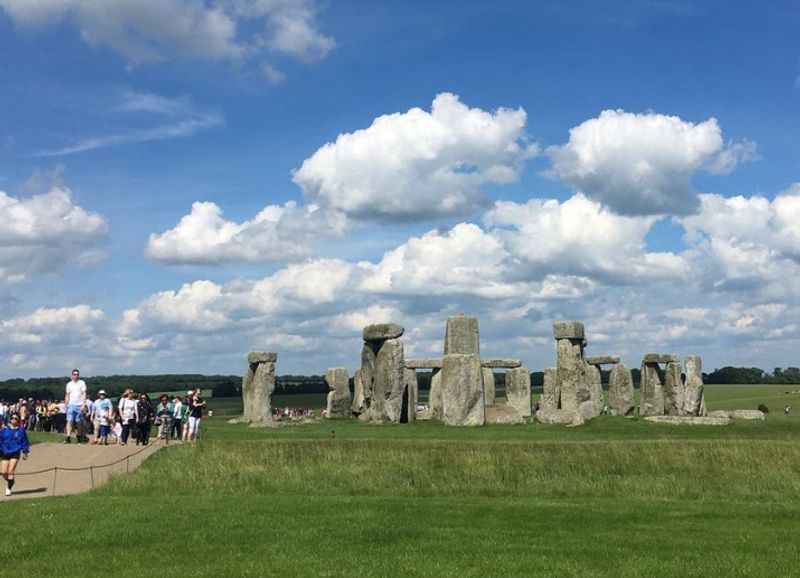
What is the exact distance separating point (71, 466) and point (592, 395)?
23233 mm

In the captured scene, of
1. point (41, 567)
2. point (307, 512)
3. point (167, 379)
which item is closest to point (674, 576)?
point (307, 512)

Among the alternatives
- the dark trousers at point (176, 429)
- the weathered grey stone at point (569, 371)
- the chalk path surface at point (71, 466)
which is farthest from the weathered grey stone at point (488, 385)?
the chalk path surface at point (71, 466)

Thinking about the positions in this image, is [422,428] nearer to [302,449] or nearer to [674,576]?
[302,449]

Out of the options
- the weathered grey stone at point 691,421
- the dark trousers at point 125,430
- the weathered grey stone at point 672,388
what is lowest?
the weathered grey stone at point 691,421

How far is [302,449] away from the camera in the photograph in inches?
856

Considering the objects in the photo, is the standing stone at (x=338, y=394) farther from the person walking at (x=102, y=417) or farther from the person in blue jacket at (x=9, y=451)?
the person in blue jacket at (x=9, y=451)

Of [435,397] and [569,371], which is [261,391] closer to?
[435,397]

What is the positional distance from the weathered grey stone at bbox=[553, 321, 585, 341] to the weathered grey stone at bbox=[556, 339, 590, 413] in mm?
238

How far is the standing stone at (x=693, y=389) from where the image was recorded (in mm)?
37031

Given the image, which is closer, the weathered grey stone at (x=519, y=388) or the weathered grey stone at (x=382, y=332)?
the weathered grey stone at (x=382, y=332)

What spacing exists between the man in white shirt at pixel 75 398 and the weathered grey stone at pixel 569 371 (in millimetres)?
16966

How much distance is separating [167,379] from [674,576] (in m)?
119

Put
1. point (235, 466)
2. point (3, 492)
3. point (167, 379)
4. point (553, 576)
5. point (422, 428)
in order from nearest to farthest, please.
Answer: point (553, 576)
point (3, 492)
point (235, 466)
point (422, 428)
point (167, 379)

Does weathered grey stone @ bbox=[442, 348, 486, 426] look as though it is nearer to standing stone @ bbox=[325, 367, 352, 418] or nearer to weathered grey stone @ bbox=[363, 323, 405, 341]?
weathered grey stone @ bbox=[363, 323, 405, 341]
